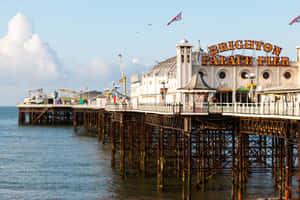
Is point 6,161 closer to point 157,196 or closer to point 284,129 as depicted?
point 157,196

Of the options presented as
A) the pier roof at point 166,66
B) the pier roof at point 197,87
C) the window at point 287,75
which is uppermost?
the pier roof at point 166,66

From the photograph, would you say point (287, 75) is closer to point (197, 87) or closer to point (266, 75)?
point (266, 75)

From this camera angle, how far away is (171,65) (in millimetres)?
68062

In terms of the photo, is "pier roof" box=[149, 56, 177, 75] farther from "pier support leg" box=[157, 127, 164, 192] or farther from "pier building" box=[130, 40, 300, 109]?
"pier support leg" box=[157, 127, 164, 192]

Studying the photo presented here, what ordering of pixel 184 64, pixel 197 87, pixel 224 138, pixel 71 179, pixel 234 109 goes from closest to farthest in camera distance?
pixel 234 109 < pixel 197 87 < pixel 224 138 < pixel 71 179 < pixel 184 64

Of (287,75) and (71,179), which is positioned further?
(287,75)

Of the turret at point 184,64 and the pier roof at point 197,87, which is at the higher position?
the turret at point 184,64

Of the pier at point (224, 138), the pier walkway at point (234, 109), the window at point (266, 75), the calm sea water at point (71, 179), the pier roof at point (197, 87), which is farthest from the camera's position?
the window at point (266, 75)

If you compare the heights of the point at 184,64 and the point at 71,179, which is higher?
the point at 184,64

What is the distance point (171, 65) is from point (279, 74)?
21.2 metres

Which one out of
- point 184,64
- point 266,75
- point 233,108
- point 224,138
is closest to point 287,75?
point 266,75

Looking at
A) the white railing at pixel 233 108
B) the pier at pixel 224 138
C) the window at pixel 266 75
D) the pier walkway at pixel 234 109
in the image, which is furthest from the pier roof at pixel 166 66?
the window at pixel 266 75

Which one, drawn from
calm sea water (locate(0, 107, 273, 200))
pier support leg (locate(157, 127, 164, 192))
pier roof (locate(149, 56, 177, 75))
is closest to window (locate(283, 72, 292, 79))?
calm sea water (locate(0, 107, 273, 200))

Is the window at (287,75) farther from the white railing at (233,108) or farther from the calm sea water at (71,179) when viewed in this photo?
the white railing at (233,108)
